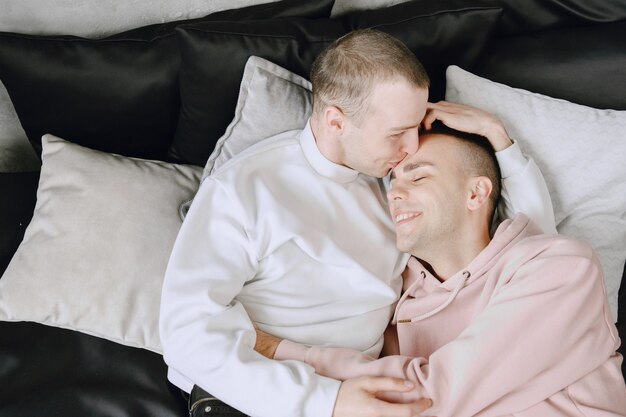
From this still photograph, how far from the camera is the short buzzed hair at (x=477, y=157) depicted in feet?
5.46

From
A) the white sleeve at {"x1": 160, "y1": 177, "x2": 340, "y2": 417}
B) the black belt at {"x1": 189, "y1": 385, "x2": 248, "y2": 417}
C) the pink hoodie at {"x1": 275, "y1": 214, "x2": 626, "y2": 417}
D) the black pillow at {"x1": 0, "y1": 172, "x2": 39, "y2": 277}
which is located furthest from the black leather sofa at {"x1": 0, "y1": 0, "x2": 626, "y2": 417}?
the pink hoodie at {"x1": 275, "y1": 214, "x2": 626, "y2": 417}

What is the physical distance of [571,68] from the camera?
1875mm

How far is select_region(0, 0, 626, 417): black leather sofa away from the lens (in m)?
1.62

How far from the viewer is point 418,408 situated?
1424 millimetres

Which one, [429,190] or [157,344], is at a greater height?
[429,190]

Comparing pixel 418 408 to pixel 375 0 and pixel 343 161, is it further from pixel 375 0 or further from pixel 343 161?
pixel 375 0

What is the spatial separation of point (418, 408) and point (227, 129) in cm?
84

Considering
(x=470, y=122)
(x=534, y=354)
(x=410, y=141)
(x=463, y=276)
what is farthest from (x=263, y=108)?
(x=534, y=354)

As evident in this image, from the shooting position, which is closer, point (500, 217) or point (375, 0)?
point (500, 217)

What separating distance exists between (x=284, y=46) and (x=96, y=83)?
51 centimetres

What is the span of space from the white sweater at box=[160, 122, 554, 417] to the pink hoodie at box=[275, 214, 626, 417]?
15 centimetres

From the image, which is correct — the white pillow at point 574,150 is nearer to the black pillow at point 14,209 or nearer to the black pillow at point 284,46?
the black pillow at point 284,46

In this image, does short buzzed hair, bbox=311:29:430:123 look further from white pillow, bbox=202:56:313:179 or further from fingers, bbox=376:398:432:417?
fingers, bbox=376:398:432:417

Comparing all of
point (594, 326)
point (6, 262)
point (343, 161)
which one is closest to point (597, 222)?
point (594, 326)
